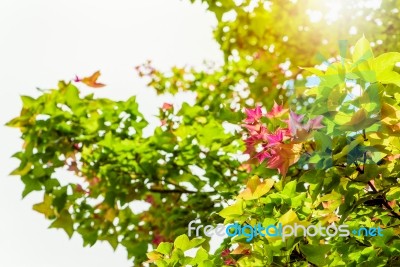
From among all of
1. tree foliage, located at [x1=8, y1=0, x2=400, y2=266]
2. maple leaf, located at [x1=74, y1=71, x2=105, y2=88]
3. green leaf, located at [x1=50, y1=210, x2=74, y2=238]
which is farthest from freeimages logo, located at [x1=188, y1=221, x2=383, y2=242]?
maple leaf, located at [x1=74, y1=71, x2=105, y2=88]

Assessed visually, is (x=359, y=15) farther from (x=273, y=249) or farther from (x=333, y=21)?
(x=273, y=249)

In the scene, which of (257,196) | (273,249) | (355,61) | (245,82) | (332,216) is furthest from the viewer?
(245,82)

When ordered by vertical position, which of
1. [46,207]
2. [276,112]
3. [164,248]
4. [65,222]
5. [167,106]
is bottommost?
[164,248]

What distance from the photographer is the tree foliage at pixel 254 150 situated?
Answer: 1.59 m

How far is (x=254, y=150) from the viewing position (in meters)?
2.66

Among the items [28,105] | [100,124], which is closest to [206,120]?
[100,124]

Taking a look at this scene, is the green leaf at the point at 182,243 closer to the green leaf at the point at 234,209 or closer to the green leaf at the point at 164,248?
the green leaf at the point at 164,248

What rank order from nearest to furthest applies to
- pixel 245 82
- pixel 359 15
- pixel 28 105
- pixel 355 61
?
1. pixel 355 61
2. pixel 28 105
3. pixel 359 15
4. pixel 245 82

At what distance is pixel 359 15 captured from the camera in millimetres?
5176

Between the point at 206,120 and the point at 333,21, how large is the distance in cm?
214

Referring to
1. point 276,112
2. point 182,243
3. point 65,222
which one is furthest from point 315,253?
point 65,222

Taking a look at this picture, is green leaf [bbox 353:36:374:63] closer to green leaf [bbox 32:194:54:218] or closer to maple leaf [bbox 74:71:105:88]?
maple leaf [bbox 74:71:105:88]

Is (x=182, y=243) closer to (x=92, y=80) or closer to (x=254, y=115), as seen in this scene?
(x=254, y=115)

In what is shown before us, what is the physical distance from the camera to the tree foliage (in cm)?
159
